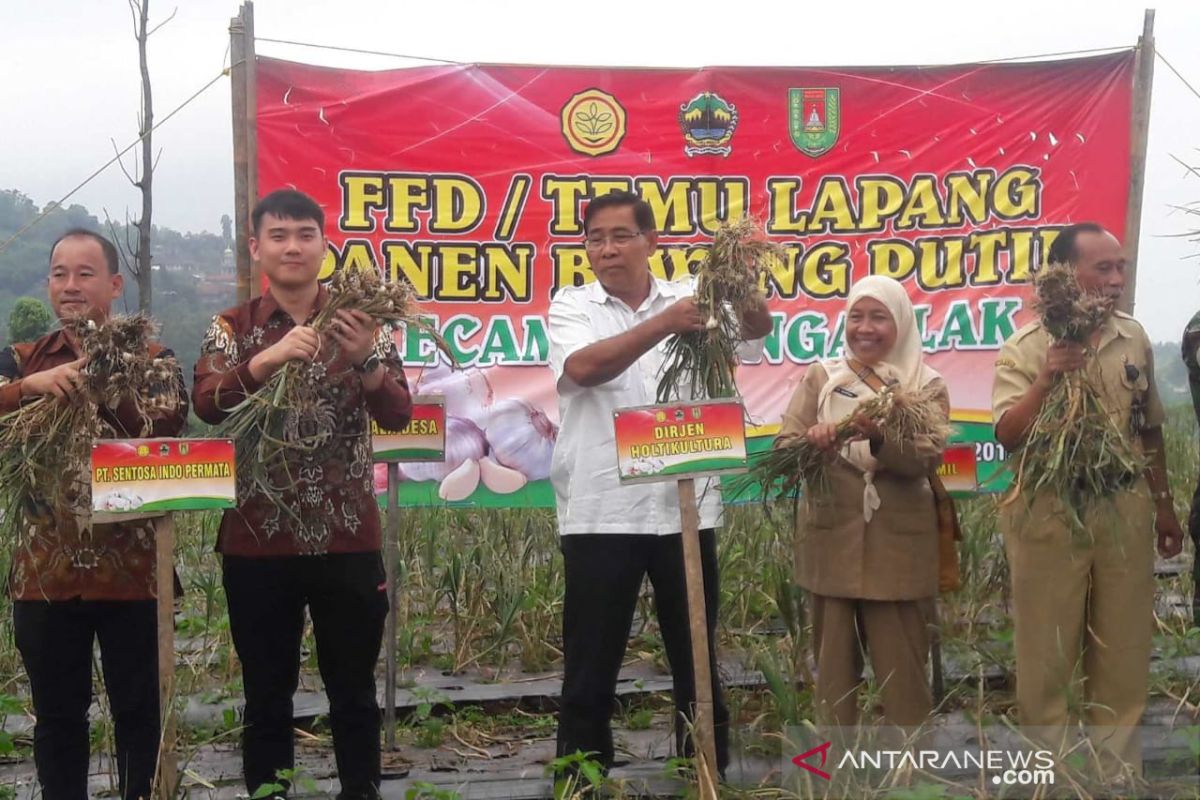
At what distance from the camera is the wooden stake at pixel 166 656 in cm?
254

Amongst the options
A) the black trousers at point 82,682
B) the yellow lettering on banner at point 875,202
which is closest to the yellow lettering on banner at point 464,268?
the yellow lettering on banner at point 875,202

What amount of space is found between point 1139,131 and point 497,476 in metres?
2.78

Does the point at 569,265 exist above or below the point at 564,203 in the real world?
below

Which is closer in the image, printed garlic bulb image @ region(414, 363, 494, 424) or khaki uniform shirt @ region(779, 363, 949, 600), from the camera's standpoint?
khaki uniform shirt @ region(779, 363, 949, 600)

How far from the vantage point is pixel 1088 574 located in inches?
116

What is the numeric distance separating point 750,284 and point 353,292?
0.86 meters

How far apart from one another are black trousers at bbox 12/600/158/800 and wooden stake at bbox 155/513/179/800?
185 mm

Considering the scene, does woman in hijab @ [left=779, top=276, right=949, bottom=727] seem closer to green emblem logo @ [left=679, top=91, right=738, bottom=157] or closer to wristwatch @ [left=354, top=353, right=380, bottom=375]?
wristwatch @ [left=354, top=353, right=380, bottom=375]

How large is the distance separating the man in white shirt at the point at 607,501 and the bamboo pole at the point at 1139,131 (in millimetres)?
A: 2528

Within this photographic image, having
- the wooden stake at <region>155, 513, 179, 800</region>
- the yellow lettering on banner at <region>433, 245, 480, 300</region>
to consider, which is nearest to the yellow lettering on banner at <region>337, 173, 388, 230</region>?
the yellow lettering on banner at <region>433, 245, 480, 300</region>

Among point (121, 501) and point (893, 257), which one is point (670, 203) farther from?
point (121, 501)

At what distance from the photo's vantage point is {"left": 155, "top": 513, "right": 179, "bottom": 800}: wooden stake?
2.54 m

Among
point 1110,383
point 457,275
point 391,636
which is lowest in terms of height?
point 391,636

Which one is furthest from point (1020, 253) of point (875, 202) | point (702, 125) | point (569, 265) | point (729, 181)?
point (569, 265)
